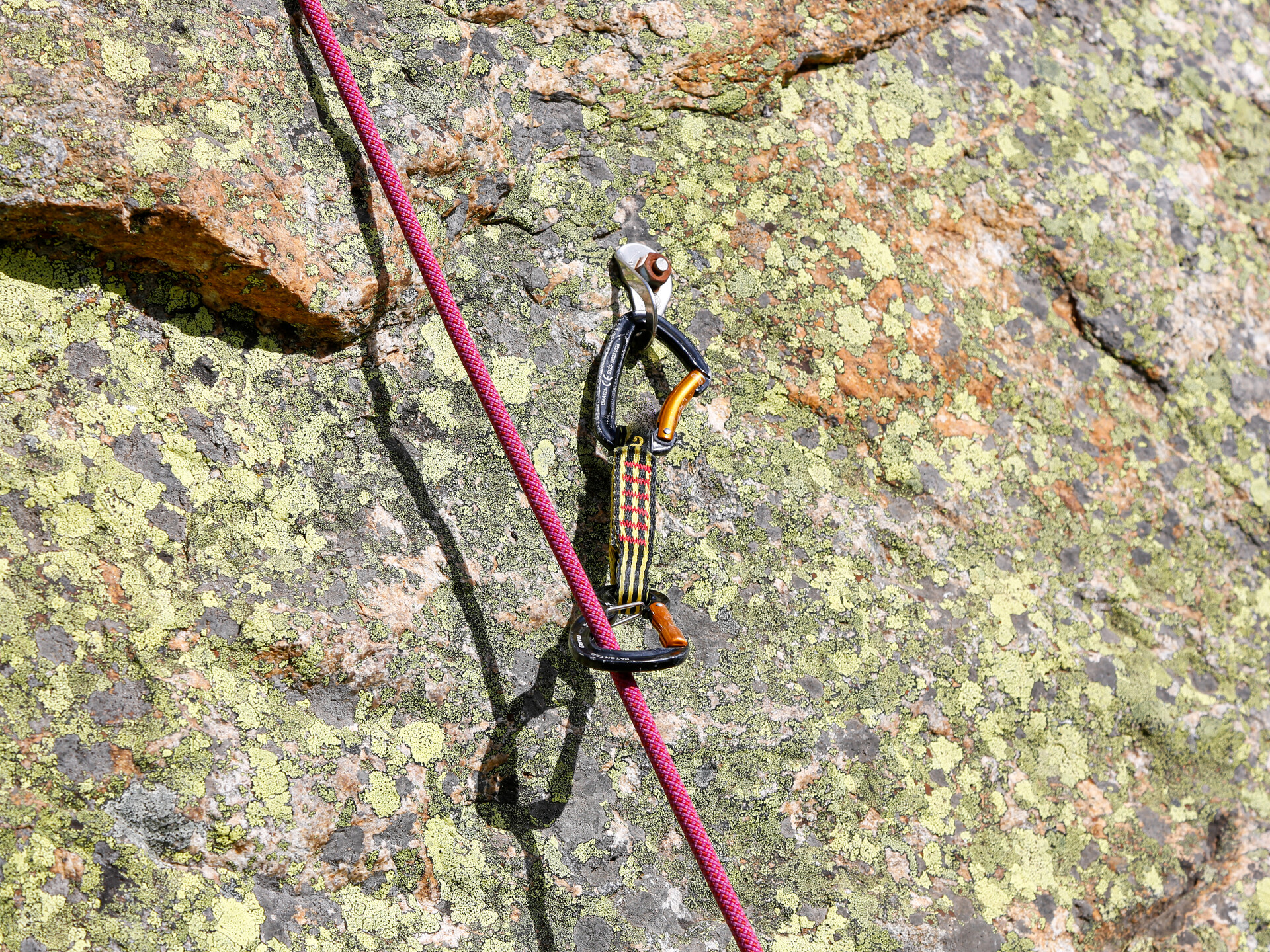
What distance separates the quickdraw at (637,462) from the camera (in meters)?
2.11

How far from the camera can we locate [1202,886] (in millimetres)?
2908

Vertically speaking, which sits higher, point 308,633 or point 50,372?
point 50,372

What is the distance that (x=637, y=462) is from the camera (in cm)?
237

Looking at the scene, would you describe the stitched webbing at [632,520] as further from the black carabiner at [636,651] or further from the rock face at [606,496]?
the rock face at [606,496]

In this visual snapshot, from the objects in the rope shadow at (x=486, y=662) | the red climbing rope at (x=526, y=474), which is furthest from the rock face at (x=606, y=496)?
the red climbing rope at (x=526, y=474)

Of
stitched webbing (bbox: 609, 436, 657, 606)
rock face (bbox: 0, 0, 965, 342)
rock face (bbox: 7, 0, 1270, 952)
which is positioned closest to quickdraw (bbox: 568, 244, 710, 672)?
stitched webbing (bbox: 609, 436, 657, 606)

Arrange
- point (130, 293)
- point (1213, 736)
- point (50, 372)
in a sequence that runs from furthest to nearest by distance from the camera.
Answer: point (1213, 736) < point (130, 293) < point (50, 372)

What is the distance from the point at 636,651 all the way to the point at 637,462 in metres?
0.52

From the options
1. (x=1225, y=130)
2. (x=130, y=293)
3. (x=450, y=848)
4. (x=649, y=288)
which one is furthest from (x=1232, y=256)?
(x=130, y=293)

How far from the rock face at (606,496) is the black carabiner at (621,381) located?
11 cm

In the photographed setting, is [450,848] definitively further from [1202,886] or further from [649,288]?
[1202,886]

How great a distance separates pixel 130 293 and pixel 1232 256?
4.17 meters

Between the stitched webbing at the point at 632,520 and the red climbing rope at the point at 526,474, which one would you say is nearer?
the red climbing rope at the point at 526,474

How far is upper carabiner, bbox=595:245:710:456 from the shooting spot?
244 cm
